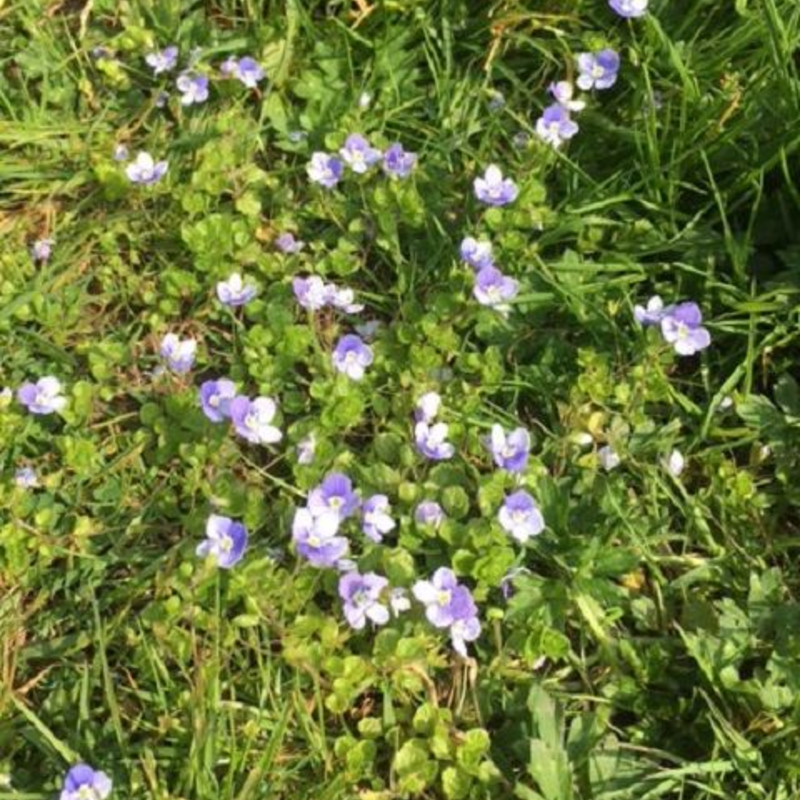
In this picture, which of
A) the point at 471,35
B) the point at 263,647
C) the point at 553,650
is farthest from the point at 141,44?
the point at 553,650

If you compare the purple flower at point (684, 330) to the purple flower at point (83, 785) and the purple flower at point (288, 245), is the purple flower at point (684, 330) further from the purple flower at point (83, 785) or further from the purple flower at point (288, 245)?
the purple flower at point (83, 785)

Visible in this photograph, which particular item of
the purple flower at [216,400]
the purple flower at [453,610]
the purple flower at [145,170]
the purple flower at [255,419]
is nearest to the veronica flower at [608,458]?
the purple flower at [453,610]

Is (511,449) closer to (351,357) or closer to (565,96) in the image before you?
(351,357)

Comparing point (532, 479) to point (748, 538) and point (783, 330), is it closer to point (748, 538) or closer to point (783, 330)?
point (748, 538)

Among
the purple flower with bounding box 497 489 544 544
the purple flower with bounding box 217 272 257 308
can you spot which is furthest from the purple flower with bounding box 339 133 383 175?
the purple flower with bounding box 497 489 544 544

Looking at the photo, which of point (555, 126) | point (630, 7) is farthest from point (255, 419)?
point (630, 7)

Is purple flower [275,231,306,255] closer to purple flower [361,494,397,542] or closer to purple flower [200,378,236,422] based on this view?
purple flower [200,378,236,422]

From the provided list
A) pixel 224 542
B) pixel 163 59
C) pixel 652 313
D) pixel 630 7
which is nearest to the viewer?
pixel 224 542
